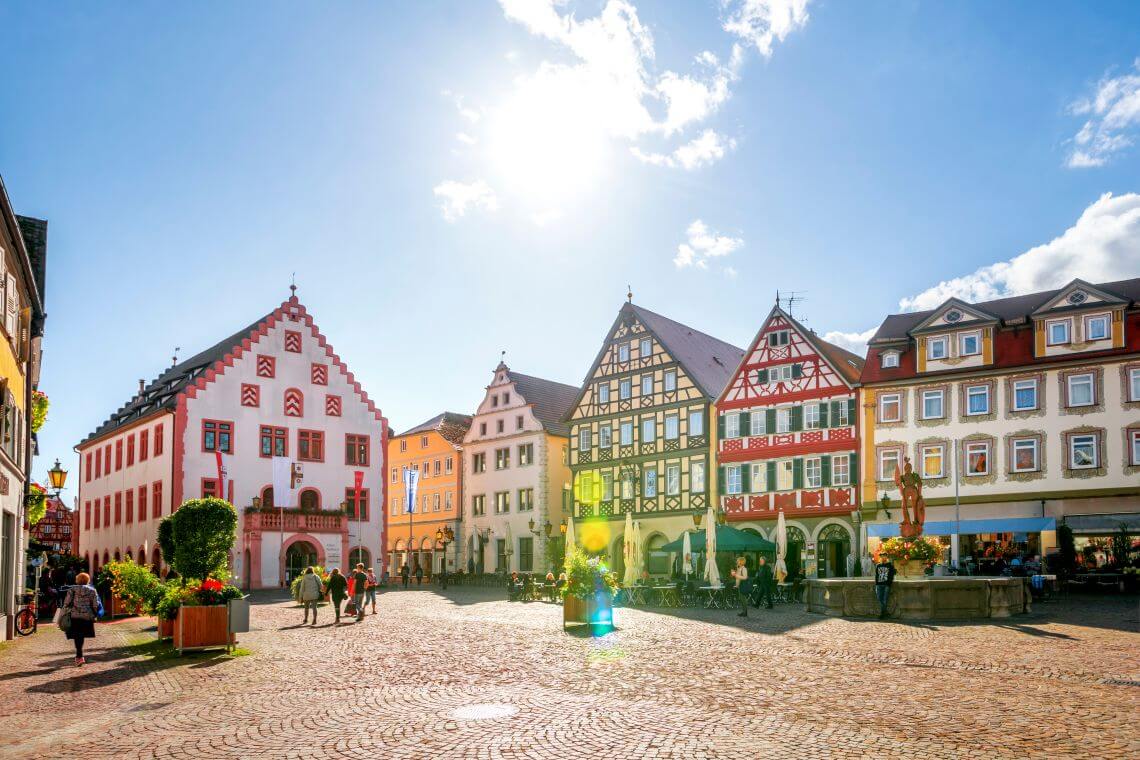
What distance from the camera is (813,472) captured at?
152 feet

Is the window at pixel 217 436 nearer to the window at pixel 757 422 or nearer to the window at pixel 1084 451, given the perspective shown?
the window at pixel 757 422

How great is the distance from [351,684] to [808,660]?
7108mm

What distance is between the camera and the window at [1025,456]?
4072 cm

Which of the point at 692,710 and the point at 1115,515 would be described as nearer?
the point at 692,710

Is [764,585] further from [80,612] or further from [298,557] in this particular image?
[298,557]

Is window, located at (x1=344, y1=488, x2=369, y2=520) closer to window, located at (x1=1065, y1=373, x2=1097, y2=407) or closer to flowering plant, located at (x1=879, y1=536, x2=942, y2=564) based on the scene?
window, located at (x1=1065, y1=373, x2=1097, y2=407)

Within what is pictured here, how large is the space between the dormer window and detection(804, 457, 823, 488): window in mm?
10867

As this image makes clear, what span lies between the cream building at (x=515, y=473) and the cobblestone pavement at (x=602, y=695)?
36.4 metres

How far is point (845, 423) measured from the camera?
4575cm

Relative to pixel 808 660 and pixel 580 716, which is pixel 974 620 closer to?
pixel 808 660

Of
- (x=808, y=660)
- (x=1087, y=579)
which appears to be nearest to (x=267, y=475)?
(x=1087, y=579)

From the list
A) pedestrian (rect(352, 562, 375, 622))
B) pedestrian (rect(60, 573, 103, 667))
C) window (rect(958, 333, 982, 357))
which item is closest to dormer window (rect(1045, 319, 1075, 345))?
window (rect(958, 333, 982, 357))

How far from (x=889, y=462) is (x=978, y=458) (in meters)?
3.59

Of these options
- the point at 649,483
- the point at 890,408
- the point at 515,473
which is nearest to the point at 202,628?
the point at 890,408
